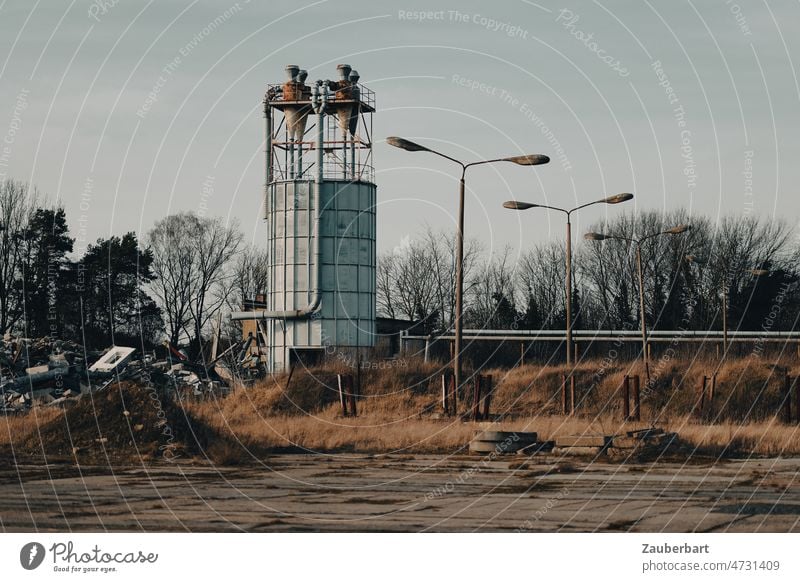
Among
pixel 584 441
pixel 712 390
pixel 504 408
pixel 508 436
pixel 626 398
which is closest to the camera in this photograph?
pixel 584 441

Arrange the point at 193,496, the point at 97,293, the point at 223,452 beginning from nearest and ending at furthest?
1. the point at 193,496
2. the point at 223,452
3. the point at 97,293

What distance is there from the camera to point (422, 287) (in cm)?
7800

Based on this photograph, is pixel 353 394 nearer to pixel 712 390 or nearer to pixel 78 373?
pixel 712 390

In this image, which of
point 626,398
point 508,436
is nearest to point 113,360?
point 626,398

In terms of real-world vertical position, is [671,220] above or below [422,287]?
above

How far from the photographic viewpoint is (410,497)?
1748 centimetres

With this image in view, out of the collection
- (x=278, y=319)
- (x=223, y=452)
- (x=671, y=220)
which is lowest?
(x=223, y=452)

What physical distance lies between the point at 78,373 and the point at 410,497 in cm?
2877

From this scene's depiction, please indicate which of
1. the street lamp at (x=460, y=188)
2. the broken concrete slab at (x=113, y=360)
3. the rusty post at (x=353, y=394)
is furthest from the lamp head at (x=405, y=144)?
the broken concrete slab at (x=113, y=360)

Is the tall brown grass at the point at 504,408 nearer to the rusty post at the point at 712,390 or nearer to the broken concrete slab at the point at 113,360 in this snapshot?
the rusty post at the point at 712,390
